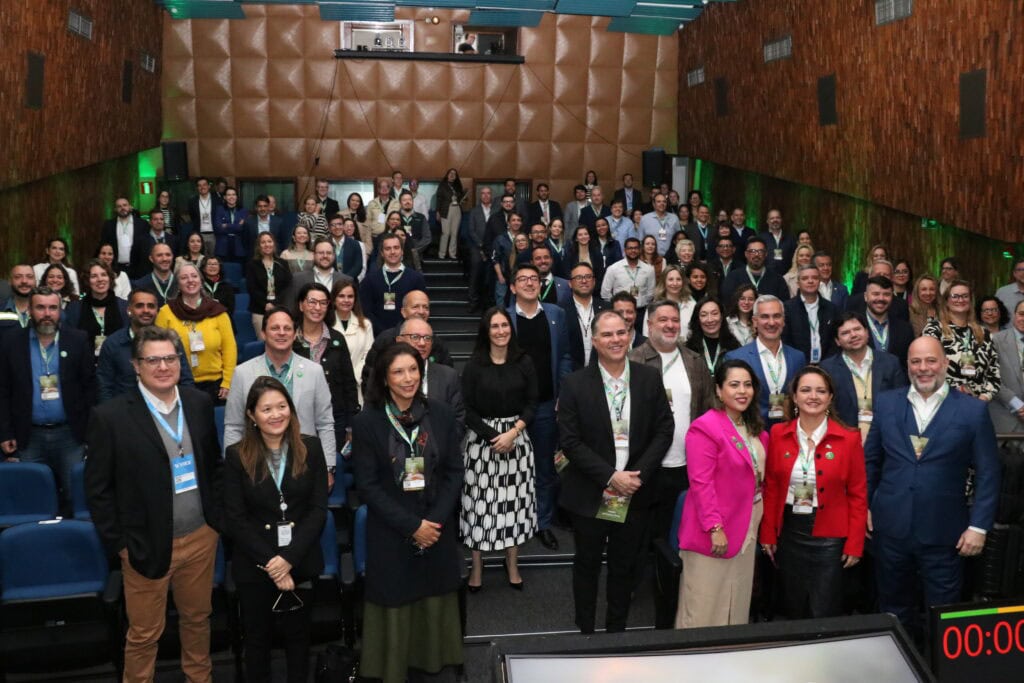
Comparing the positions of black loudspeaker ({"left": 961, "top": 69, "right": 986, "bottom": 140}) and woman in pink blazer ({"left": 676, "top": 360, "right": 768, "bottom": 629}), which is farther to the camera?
black loudspeaker ({"left": 961, "top": 69, "right": 986, "bottom": 140})

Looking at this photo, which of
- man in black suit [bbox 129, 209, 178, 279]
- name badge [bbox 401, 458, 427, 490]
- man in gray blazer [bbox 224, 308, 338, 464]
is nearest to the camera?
name badge [bbox 401, 458, 427, 490]

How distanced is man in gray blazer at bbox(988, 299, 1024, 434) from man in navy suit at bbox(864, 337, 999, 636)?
1673 millimetres

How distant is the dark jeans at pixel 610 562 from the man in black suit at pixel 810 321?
80.3 inches

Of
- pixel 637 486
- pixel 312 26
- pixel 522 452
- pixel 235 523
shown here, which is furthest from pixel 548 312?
pixel 312 26

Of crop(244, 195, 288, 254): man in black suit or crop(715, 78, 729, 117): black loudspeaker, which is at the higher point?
crop(715, 78, 729, 117): black loudspeaker

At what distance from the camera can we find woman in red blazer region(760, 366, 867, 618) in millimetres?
3539

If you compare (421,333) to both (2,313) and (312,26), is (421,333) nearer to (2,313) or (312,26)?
(2,313)

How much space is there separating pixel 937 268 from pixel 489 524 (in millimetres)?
4911

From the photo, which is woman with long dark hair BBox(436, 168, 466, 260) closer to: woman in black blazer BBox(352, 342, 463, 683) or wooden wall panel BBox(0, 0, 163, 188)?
wooden wall panel BBox(0, 0, 163, 188)

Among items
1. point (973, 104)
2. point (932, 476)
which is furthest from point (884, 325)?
point (973, 104)

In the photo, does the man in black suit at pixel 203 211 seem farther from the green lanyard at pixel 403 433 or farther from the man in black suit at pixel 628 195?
the green lanyard at pixel 403 433

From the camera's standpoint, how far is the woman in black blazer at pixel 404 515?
3459 millimetres

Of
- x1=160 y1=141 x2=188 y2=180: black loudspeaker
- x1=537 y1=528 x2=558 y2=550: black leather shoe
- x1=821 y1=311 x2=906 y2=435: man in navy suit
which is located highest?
x1=160 y1=141 x2=188 y2=180: black loudspeaker

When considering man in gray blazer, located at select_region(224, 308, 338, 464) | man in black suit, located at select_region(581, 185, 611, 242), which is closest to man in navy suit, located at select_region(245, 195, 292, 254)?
man in black suit, located at select_region(581, 185, 611, 242)
